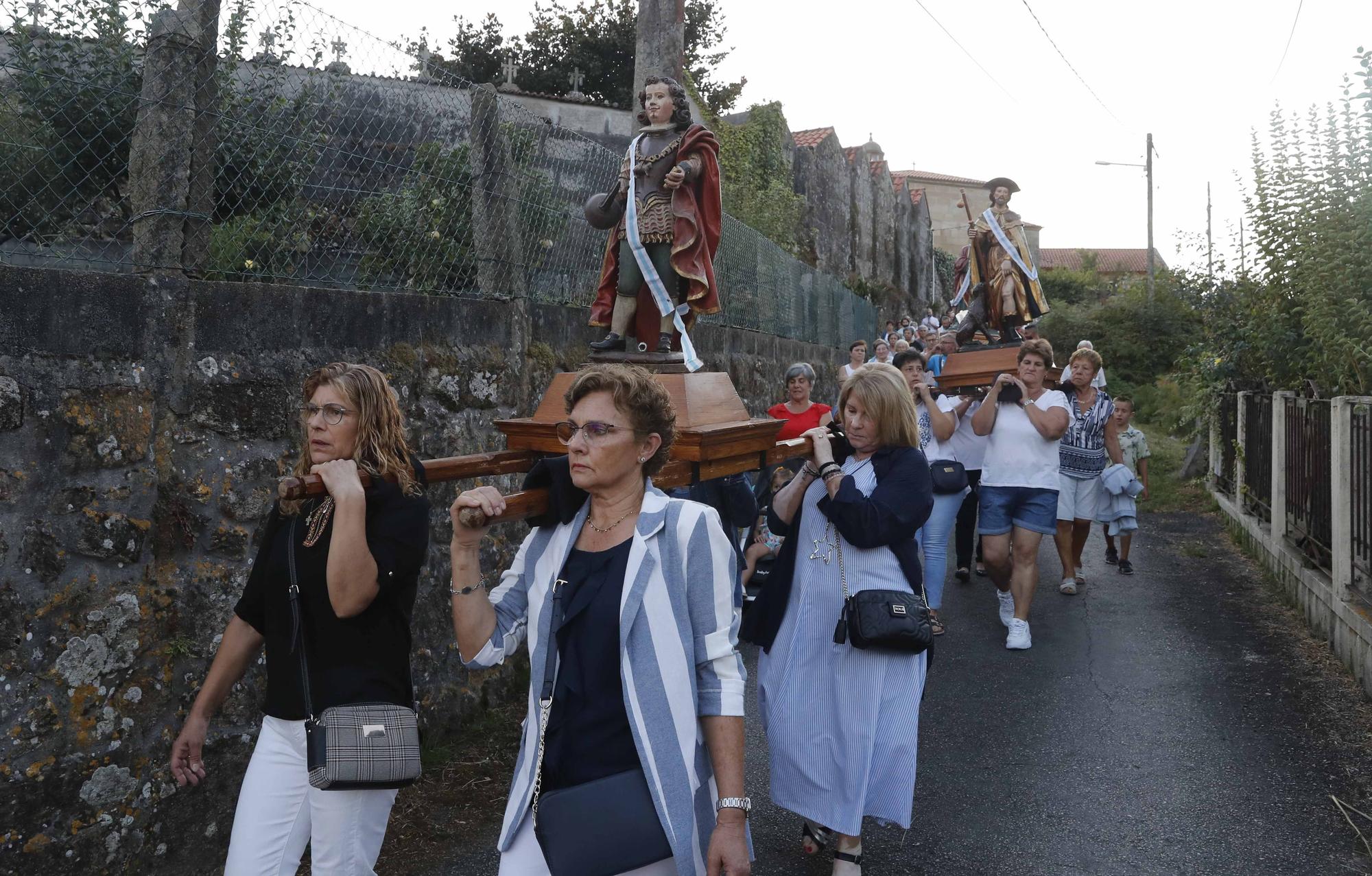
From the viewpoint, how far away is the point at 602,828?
7.75ft

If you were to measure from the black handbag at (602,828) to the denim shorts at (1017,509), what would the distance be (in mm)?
5047

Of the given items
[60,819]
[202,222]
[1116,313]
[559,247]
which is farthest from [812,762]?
[1116,313]

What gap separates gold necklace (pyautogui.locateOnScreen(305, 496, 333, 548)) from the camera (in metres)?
2.91

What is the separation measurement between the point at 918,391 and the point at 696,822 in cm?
463

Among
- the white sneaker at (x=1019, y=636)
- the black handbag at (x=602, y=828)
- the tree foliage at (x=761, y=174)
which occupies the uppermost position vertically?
the tree foliage at (x=761, y=174)

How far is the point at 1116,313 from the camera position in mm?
28234

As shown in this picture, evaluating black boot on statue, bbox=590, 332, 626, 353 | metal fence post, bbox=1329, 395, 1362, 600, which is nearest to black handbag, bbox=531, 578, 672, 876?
black boot on statue, bbox=590, 332, 626, 353

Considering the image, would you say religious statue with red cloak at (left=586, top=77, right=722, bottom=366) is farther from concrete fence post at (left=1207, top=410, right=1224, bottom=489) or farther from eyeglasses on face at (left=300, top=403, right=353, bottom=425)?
concrete fence post at (left=1207, top=410, right=1224, bottom=489)

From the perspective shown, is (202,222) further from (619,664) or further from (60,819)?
(619,664)

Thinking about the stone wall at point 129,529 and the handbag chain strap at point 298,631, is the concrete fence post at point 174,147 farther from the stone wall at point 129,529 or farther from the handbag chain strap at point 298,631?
the handbag chain strap at point 298,631

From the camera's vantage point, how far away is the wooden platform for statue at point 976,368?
26.7ft

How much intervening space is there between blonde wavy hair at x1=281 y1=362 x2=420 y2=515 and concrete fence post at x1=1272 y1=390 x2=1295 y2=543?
7977mm

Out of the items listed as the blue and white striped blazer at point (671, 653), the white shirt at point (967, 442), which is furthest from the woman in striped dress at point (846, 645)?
the white shirt at point (967, 442)

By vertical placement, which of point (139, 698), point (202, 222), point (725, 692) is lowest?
point (139, 698)
